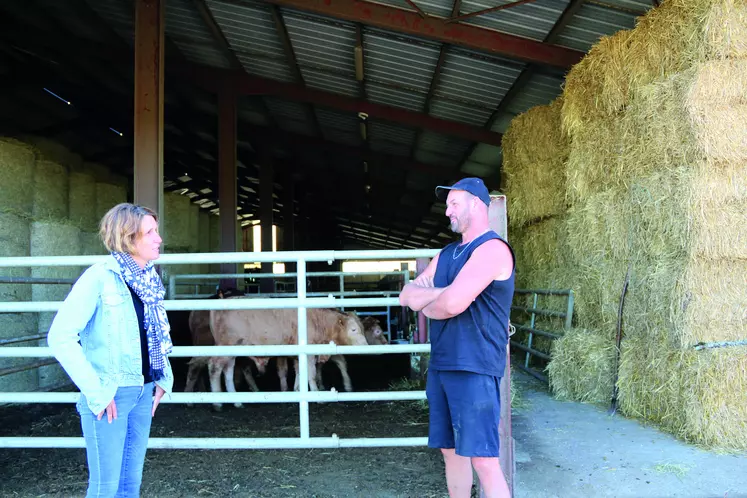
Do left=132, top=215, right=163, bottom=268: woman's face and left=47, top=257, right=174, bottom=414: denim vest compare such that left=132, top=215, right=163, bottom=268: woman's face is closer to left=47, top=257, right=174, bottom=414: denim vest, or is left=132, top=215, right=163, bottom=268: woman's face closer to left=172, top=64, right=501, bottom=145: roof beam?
left=47, top=257, right=174, bottom=414: denim vest

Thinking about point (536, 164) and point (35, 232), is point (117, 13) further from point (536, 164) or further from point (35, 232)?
point (536, 164)

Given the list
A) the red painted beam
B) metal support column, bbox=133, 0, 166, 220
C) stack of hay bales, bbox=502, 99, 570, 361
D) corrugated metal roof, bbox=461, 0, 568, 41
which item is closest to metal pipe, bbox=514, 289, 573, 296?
stack of hay bales, bbox=502, 99, 570, 361

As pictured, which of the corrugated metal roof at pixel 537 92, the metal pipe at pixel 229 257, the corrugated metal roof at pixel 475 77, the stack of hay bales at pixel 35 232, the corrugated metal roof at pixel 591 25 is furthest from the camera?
the corrugated metal roof at pixel 537 92

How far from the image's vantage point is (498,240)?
8.48 ft

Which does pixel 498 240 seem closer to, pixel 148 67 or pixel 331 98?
pixel 148 67

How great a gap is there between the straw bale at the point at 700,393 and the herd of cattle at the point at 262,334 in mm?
3456

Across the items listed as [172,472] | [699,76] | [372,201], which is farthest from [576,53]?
[372,201]

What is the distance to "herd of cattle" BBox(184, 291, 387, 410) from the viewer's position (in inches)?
275

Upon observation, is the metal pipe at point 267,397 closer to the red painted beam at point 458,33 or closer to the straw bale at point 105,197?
the red painted beam at point 458,33

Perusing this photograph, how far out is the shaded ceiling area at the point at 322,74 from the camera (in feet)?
25.3

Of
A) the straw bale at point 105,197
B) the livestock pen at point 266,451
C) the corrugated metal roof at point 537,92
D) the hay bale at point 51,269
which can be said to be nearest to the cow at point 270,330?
the hay bale at point 51,269

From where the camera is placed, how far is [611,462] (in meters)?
4.04

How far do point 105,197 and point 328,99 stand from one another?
487 centimetres

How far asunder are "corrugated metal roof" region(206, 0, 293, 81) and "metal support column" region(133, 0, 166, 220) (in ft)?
5.03
